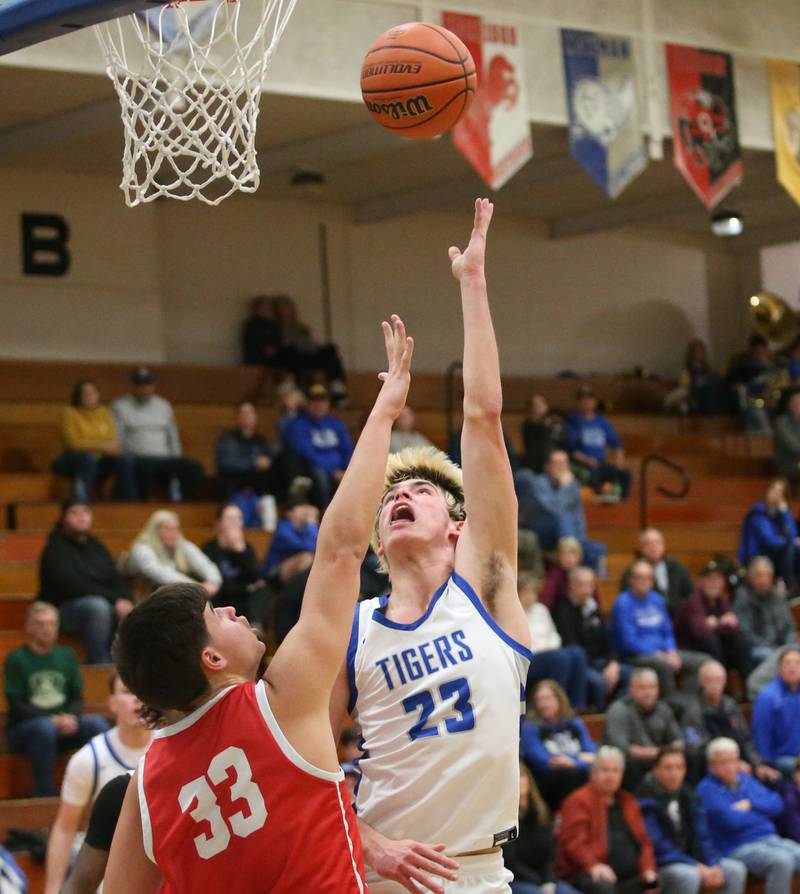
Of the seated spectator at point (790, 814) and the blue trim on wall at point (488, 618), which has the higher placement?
the blue trim on wall at point (488, 618)

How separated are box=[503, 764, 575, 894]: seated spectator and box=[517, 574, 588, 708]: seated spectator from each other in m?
1.53

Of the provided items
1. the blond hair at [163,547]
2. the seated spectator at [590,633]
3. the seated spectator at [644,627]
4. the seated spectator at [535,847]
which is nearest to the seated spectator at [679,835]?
the seated spectator at [535,847]

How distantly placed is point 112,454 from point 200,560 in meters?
2.48

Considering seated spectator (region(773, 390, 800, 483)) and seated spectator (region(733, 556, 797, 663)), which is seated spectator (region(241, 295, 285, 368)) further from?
seated spectator (region(733, 556, 797, 663))

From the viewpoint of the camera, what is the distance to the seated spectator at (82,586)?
31.1 ft

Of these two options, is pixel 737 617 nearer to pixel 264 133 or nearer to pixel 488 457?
pixel 264 133

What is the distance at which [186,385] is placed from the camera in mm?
14336

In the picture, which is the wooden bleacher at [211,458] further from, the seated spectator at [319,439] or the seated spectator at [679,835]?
the seated spectator at [679,835]

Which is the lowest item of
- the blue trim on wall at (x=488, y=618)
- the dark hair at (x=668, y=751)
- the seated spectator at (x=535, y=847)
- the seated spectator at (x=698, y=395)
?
the seated spectator at (x=535, y=847)

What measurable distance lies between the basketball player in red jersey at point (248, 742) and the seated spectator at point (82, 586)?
257 inches

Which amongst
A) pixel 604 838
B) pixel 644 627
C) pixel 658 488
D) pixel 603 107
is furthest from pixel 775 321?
pixel 604 838

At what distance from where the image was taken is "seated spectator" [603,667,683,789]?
31.2 ft

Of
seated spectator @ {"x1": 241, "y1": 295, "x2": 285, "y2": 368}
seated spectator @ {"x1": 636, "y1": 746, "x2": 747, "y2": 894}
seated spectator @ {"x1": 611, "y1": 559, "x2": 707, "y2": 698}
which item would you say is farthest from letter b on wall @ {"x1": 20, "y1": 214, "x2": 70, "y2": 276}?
seated spectator @ {"x1": 636, "y1": 746, "x2": 747, "y2": 894}

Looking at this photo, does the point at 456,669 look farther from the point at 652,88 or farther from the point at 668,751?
the point at 652,88
